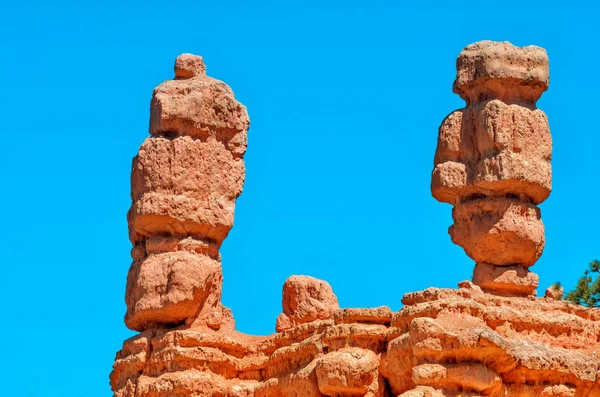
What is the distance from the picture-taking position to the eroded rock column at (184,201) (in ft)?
111

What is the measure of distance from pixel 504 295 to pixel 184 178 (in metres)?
6.10

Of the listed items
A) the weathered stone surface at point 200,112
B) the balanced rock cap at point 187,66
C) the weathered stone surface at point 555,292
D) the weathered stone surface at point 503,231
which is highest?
the balanced rock cap at point 187,66

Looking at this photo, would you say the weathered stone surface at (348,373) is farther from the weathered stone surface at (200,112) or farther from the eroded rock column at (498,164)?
the weathered stone surface at (200,112)

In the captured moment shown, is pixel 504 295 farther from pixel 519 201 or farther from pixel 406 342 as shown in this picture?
pixel 406 342

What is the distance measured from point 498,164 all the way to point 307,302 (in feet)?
13.9

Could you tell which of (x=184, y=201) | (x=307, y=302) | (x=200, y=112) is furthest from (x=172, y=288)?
(x=200, y=112)

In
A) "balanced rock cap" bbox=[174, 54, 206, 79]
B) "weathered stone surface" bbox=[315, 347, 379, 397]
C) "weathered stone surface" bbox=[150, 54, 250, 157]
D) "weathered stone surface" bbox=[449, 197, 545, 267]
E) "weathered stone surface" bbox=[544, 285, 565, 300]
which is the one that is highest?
"balanced rock cap" bbox=[174, 54, 206, 79]

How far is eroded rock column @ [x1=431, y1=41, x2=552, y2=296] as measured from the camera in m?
34.2

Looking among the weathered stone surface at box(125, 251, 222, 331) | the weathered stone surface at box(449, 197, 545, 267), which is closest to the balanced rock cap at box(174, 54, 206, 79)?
the weathered stone surface at box(125, 251, 222, 331)

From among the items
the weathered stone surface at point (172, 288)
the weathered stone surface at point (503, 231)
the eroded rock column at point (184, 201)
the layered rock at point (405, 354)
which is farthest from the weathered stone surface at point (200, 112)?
the weathered stone surface at point (503, 231)

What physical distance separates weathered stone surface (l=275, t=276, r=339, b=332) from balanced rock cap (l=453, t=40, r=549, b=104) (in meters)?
4.46

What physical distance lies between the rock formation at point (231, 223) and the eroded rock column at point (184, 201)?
0.02 meters

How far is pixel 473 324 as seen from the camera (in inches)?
1176

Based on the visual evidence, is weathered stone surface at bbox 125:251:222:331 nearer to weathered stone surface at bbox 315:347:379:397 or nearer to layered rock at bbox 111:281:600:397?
layered rock at bbox 111:281:600:397
